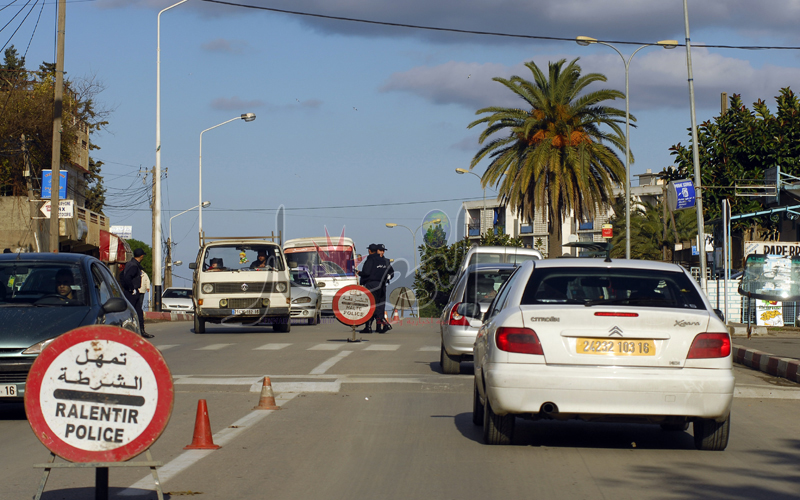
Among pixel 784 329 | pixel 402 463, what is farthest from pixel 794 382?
pixel 784 329

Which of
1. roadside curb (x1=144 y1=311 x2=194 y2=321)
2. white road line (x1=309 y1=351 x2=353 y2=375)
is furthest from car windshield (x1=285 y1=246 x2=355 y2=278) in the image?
white road line (x1=309 y1=351 x2=353 y2=375)

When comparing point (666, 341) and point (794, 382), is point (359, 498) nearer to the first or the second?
point (666, 341)

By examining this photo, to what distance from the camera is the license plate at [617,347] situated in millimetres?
6719

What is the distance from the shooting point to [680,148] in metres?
38.7

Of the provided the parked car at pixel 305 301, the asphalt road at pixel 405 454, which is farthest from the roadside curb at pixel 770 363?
the parked car at pixel 305 301

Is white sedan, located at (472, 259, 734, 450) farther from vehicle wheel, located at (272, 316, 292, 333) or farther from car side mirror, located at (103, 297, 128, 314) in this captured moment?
vehicle wheel, located at (272, 316, 292, 333)

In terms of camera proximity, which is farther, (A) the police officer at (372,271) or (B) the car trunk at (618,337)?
(A) the police officer at (372,271)

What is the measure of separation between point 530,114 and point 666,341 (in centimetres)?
2909

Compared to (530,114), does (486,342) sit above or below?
below

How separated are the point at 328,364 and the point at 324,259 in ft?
69.5

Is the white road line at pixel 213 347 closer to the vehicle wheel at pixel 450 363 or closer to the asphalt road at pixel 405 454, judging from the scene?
the asphalt road at pixel 405 454

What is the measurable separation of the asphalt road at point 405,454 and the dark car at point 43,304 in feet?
2.16

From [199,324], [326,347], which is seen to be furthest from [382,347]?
[199,324]

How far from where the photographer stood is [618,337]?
6.72 m
